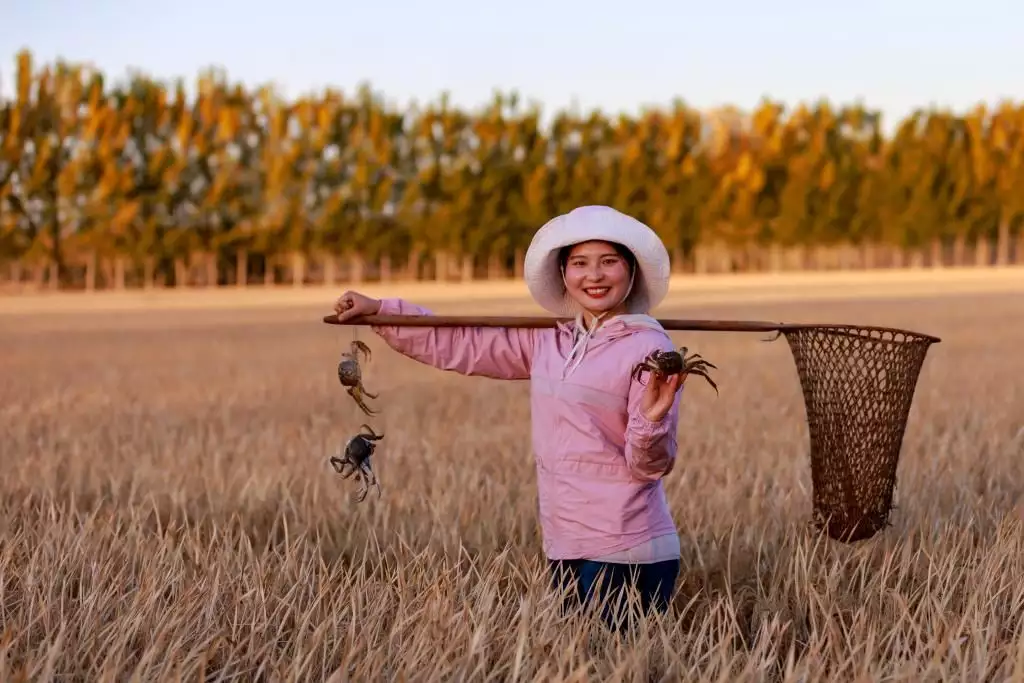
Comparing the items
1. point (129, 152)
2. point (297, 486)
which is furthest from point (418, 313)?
point (129, 152)

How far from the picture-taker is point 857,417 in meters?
3.09

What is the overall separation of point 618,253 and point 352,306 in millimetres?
613

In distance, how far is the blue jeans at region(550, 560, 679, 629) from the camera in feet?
8.31

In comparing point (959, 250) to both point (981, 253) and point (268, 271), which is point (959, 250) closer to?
point (981, 253)

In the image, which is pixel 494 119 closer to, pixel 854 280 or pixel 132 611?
pixel 854 280

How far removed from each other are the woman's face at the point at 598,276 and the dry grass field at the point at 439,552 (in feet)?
2.13

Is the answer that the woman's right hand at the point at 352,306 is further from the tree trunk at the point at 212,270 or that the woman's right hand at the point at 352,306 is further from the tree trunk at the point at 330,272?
the tree trunk at the point at 330,272

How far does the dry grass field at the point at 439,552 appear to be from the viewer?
219cm

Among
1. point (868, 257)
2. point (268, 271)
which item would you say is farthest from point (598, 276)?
point (868, 257)

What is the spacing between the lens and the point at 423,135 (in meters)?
39.8

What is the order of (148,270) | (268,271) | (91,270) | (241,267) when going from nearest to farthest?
(91,270) → (148,270) → (241,267) → (268,271)

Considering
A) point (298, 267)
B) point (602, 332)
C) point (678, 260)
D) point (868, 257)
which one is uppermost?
point (868, 257)

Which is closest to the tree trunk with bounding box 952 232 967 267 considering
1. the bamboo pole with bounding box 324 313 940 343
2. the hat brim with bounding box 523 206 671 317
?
the bamboo pole with bounding box 324 313 940 343

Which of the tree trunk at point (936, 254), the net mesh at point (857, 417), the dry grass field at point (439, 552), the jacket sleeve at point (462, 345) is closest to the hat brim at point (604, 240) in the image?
the jacket sleeve at point (462, 345)
